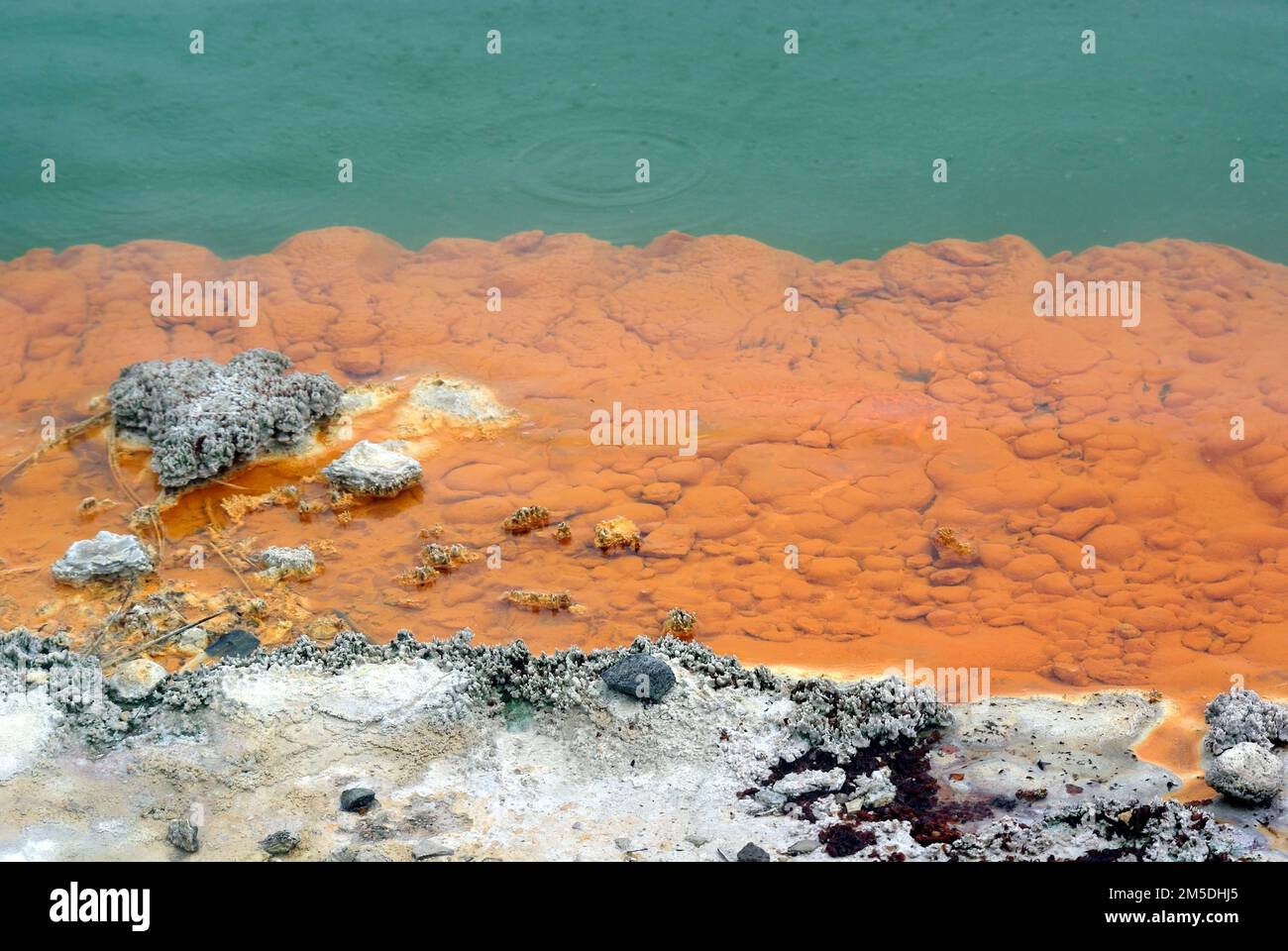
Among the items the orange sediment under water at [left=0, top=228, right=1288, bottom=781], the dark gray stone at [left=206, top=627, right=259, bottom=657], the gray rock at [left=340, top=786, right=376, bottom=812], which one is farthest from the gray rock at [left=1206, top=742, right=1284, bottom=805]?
the dark gray stone at [left=206, top=627, right=259, bottom=657]

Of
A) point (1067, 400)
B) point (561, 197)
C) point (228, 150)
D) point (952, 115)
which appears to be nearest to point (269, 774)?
point (1067, 400)

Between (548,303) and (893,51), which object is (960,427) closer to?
(548,303)

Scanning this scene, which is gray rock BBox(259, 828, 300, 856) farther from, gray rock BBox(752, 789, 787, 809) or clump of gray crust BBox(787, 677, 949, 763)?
clump of gray crust BBox(787, 677, 949, 763)

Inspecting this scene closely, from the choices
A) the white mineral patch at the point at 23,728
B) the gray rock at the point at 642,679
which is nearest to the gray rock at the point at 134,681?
the white mineral patch at the point at 23,728

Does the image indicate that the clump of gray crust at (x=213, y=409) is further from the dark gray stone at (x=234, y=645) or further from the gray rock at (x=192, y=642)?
the dark gray stone at (x=234, y=645)

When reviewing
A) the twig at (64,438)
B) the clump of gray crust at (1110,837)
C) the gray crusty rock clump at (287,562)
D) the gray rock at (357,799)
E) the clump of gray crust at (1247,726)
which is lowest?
the clump of gray crust at (1110,837)

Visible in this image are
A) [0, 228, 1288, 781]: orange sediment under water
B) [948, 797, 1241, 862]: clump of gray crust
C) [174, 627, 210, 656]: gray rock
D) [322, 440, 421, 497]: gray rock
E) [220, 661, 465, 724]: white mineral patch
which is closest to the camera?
[948, 797, 1241, 862]: clump of gray crust
